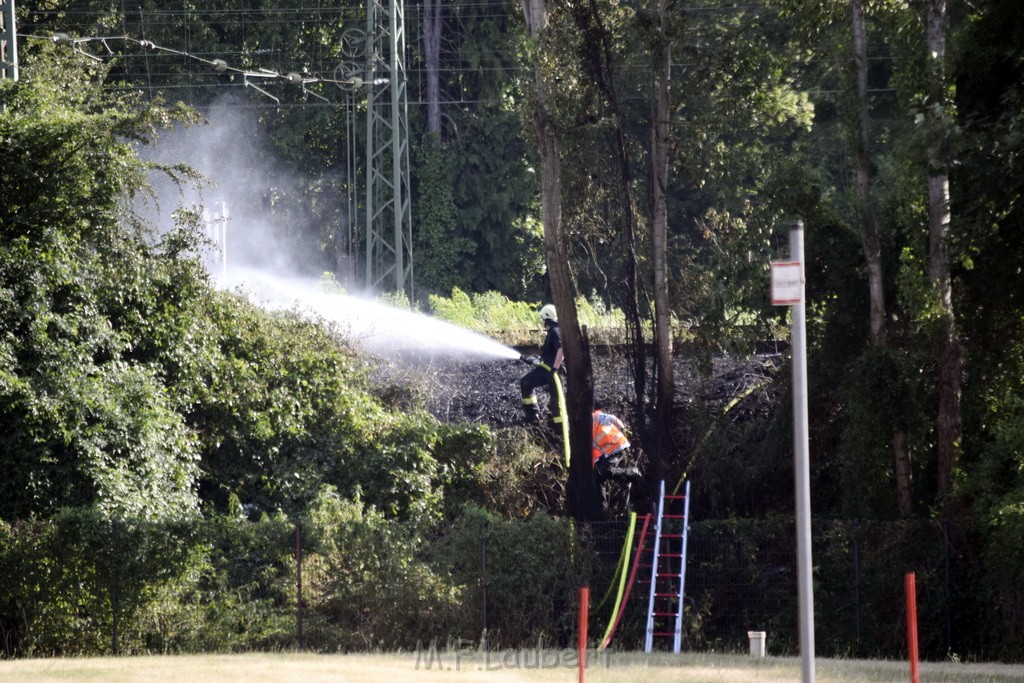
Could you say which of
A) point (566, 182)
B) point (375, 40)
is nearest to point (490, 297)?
point (375, 40)

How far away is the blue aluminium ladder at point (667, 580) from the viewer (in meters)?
18.2

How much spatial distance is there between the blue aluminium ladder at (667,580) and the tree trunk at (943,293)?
3.59 meters

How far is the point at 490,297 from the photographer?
34.0 m

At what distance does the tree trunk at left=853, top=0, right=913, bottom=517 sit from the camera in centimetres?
1916

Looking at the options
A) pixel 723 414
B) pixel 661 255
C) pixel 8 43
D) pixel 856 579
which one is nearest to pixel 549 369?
pixel 661 255

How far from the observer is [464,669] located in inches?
535

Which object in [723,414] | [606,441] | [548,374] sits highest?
[548,374]

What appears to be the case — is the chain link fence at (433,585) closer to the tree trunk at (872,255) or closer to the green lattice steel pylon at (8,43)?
the tree trunk at (872,255)

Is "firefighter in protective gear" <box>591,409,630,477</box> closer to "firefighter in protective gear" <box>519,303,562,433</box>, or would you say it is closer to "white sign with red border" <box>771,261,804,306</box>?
"firefighter in protective gear" <box>519,303,562,433</box>

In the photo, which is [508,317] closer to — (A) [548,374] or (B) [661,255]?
(A) [548,374]

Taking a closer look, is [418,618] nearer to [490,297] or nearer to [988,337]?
[988,337]

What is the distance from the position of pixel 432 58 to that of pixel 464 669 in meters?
35.9

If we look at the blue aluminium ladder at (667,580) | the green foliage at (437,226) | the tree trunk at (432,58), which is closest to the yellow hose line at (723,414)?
the blue aluminium ladder at (667,580)

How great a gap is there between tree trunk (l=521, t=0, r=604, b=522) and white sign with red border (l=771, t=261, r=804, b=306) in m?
13.3
